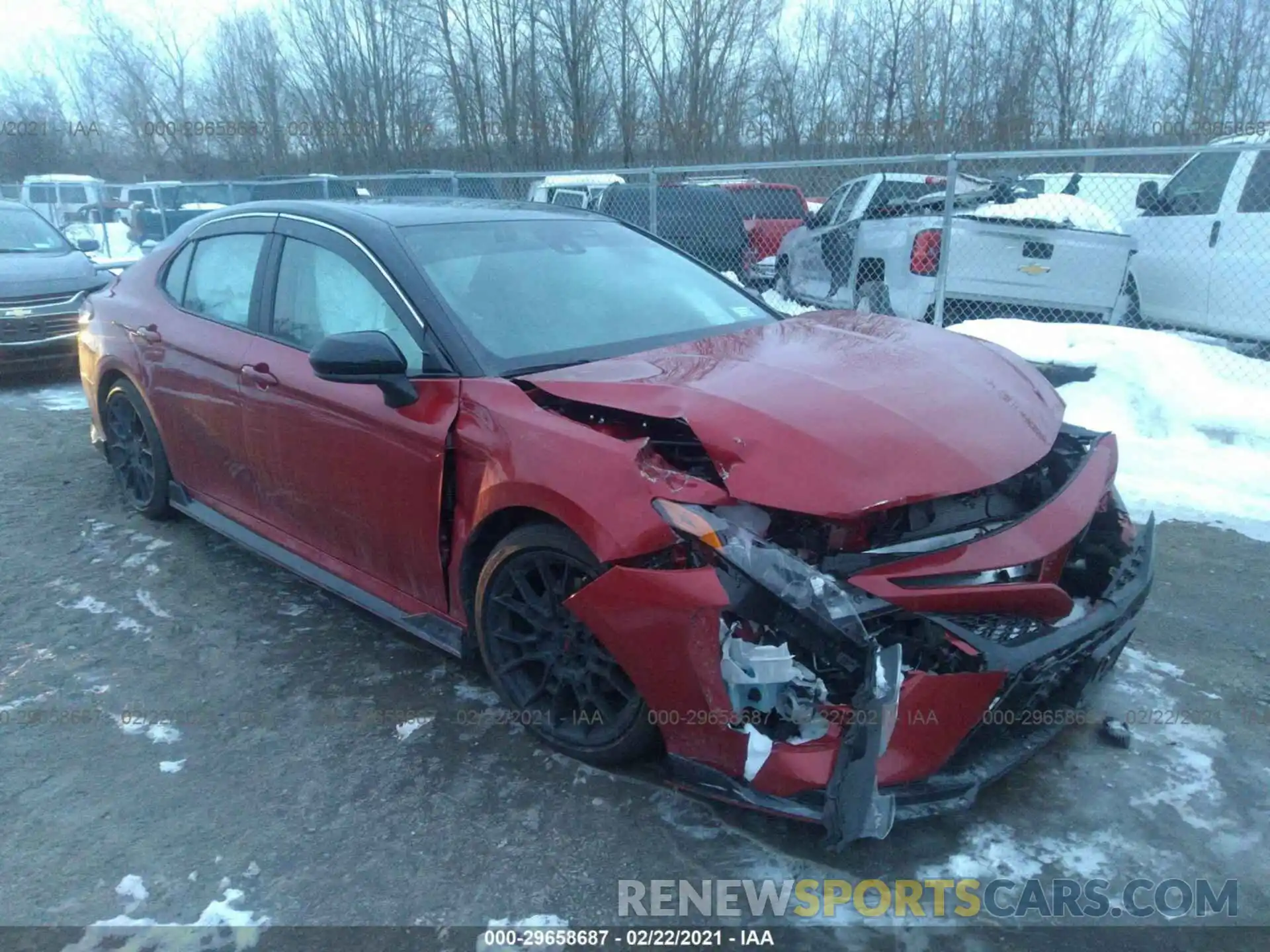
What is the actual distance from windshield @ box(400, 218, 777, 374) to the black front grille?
262 inches

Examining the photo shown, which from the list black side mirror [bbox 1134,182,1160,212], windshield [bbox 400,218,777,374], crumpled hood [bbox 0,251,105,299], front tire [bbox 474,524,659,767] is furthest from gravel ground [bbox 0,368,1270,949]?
crumpled hood [bbox 0,251,105,299]

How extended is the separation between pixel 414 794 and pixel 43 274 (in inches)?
328

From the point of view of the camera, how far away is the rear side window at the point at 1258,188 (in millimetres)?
7383

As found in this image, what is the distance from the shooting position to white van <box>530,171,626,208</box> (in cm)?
1266

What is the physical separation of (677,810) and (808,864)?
42 centimetres

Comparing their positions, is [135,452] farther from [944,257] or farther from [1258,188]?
[1258,188]

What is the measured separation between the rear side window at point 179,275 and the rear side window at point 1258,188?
7.69m

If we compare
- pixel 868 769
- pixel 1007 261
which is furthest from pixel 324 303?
pixel 1007 261

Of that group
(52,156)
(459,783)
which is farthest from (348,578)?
(52,156)

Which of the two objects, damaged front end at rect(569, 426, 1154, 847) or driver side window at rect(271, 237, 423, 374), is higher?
driver side window at rect(271, 237, 423, 374)

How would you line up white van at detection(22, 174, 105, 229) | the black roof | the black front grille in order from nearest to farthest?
the black roof
the black front grille
white van at detection(22, 174, 105, 229)

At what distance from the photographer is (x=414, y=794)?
9.49 feet

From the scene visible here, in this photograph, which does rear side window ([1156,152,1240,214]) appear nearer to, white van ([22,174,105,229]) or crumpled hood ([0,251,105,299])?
crumpled hood ([0,251,105,299])

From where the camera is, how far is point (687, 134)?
23.3m
